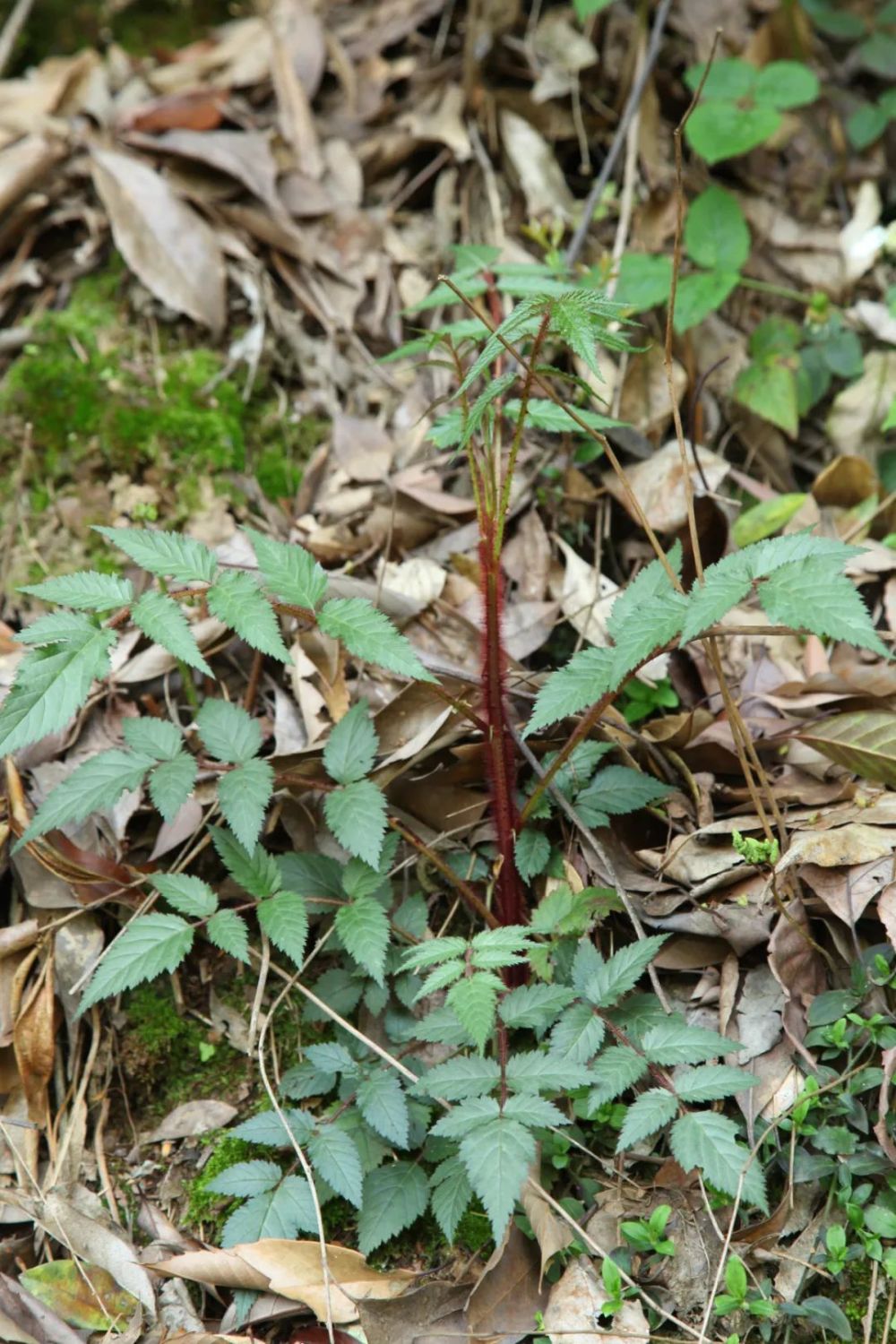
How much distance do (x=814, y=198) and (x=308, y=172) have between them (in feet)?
4.93

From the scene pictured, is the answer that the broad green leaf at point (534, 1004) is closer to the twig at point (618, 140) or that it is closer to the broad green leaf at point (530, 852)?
the broad green leaf at point (530, 852)

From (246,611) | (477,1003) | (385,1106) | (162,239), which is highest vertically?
(162,239)

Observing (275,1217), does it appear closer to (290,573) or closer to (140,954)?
(140,954)

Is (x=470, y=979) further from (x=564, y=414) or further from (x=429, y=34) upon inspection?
(x=429, y=34)

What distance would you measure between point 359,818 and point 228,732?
0.33 metres

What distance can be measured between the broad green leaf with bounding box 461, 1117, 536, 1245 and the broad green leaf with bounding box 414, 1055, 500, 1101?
8 centimetres

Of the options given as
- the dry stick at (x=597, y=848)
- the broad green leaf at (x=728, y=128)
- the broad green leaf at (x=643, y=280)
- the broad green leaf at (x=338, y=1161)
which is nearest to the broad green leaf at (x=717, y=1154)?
the dry stick at (x=597, y=848)

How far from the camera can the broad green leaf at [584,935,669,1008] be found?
184 cm

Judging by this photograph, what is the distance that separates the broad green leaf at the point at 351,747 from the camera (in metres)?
2.03

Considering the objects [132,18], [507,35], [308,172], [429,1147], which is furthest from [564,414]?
[132,18]

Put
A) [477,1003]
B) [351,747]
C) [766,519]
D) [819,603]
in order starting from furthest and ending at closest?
[766,519] → [351,747] → [477,1003] → [819,603]

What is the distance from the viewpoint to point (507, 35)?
3330 millimetres

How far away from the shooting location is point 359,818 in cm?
195

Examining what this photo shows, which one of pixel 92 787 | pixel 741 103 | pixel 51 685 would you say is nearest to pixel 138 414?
pixel 92 787
